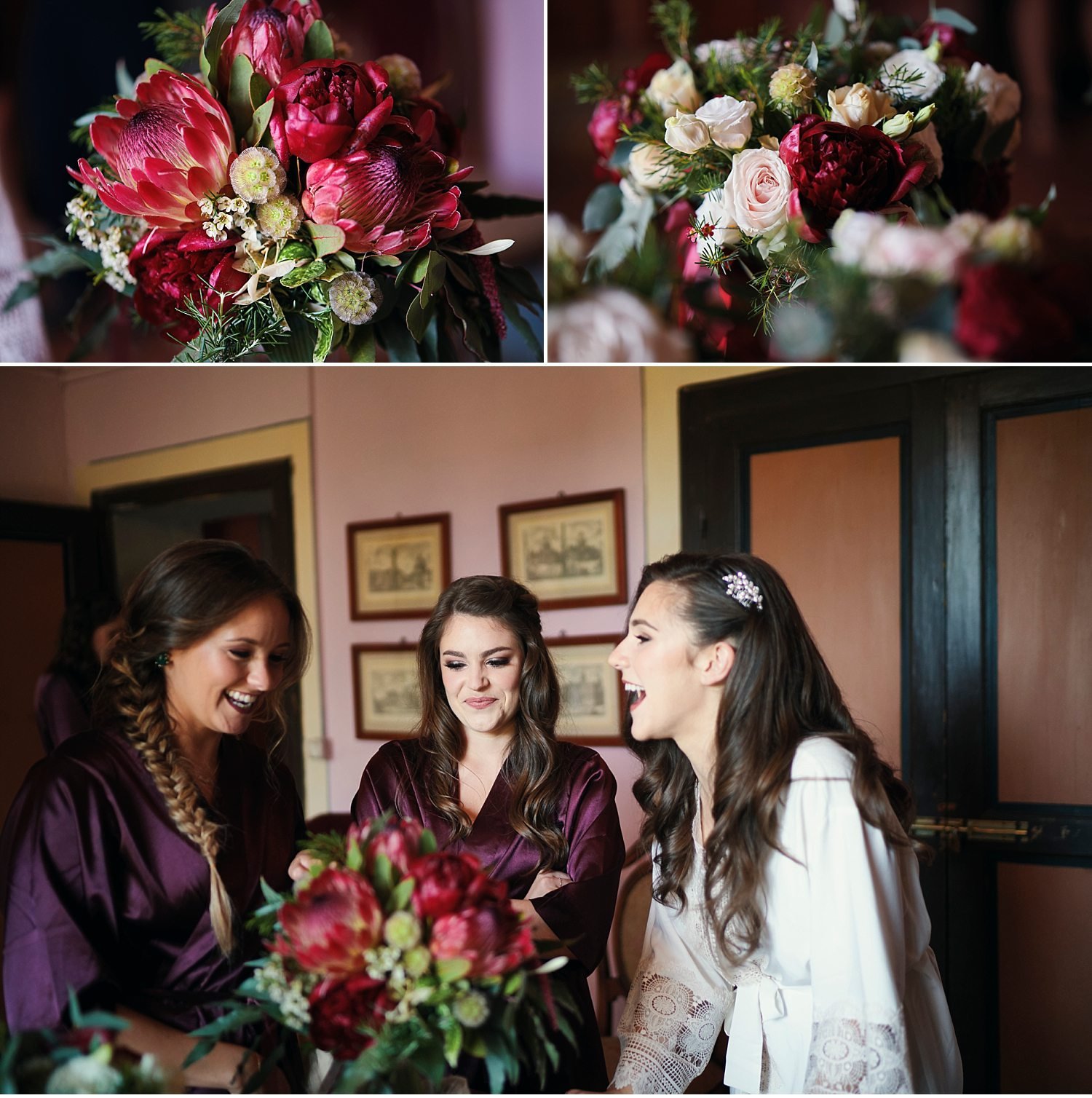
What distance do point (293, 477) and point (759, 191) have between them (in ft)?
2.76

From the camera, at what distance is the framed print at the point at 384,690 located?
4.91 feet

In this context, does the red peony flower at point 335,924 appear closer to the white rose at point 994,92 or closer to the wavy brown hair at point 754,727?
the wavy brown hair at point 754,727

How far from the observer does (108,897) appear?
3.38 feet

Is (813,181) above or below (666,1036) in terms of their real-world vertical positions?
above

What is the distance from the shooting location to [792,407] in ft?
4.67

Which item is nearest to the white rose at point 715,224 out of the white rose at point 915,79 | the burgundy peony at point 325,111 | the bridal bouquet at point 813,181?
the bridal bouquet at point 813,181

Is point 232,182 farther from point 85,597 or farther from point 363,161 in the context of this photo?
point 85,597

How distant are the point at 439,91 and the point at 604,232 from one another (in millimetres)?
249

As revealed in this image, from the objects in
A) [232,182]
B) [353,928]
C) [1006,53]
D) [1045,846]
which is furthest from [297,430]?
[1045,846]

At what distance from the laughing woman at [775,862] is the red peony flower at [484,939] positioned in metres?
0.38

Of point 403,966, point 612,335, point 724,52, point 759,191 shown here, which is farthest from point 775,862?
point 724,52

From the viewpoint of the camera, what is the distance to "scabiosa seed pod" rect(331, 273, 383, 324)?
1.04 m

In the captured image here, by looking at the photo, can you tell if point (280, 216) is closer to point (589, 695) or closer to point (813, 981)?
point (813, 981)

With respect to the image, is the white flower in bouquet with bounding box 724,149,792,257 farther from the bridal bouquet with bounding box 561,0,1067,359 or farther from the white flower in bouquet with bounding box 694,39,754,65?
the white flower in bouquet with bounding box 694,39,754,65
